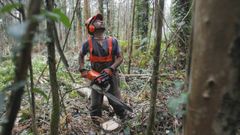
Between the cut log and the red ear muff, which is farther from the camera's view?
the red ear muff

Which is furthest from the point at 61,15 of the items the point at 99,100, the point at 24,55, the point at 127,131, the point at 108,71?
the point at 99,100

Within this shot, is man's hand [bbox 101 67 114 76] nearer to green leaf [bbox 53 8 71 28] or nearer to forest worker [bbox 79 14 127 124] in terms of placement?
forest worker [bbox 79 14 127 124]

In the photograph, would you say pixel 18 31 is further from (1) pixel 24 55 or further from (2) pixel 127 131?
(2) pixel 127 131

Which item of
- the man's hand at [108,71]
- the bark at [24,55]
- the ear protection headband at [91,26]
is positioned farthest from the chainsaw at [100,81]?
the bark at [24,55]

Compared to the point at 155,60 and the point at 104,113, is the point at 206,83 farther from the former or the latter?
the point at 104,113

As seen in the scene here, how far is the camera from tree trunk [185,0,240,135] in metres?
0.97

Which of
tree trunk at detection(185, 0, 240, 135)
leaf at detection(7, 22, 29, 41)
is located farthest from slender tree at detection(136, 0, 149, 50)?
leaf at detection(7, 22, 29, 41)

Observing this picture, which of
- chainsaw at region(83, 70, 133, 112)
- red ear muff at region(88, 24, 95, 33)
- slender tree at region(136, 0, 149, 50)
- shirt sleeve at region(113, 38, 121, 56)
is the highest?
slender tree at region(136, 0, 149, 50)

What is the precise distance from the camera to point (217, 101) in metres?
1.06

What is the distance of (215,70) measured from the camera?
1.02 metres

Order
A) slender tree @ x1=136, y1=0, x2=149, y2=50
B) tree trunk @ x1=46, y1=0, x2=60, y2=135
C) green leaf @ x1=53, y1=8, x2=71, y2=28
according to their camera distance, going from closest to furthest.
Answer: green leaf @ x1=53, y1=8, x2=71, y2=28 < tree trunk @ x1=46, y1=0, x2=60, y2=135 < slender tree @ x1=136, y1=0, x2=149, y2=50

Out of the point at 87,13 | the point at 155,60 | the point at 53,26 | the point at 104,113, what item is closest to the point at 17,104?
the point at 53,26

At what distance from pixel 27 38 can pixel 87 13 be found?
31.4 feet

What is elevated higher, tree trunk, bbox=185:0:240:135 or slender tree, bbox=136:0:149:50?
slender tree, bbox=136:0:149:50
